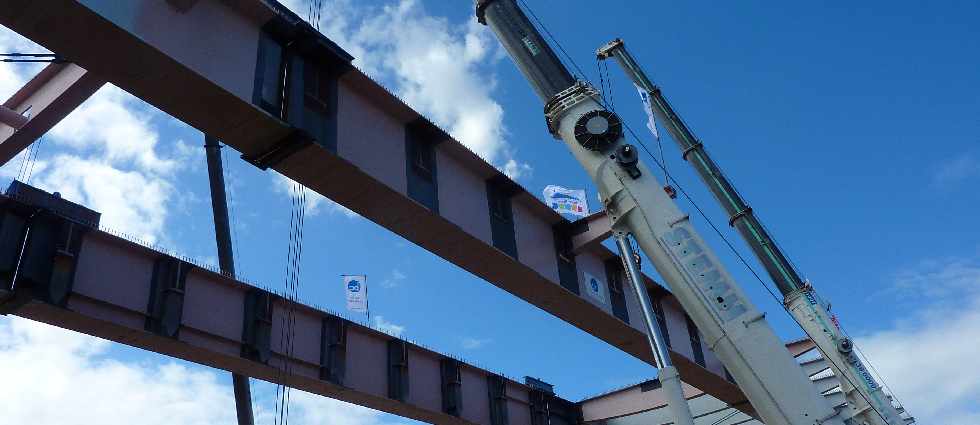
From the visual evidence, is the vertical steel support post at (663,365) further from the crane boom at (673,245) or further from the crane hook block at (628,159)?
the crane hook block at (628,159)

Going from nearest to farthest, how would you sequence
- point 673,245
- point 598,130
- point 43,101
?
point 673,245, point 598,130, point 43,101

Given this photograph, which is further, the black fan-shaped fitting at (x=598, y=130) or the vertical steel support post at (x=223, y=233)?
the vertical steel support post at (x=223, y=233)

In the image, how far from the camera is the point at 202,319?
1386 centimetres

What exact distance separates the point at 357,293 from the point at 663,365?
29.1 ft

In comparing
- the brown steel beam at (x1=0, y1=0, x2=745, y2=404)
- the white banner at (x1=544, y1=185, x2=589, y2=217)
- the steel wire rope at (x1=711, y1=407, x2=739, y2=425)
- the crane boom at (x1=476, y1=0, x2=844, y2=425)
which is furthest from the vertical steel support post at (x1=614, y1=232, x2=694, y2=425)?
the steel wire rope at (x1=711, y1=407, x2=739, y2=425)

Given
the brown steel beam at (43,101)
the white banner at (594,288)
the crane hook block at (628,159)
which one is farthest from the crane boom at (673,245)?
the brown steel beam at (43,101)

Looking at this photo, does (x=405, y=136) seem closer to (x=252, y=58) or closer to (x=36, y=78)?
(x=252, y=58)

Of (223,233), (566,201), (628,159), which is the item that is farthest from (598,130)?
(223,233)

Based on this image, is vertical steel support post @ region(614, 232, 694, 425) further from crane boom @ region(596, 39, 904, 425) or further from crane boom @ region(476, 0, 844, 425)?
crane boom @ region(596, 39, 904, 425)

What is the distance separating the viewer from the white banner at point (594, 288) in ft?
50.2

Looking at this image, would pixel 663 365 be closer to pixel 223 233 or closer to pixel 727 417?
pixel 223 233

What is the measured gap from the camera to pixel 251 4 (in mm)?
10016

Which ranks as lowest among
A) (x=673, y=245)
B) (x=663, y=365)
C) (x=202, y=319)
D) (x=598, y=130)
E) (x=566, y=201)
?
(x=663, y=365)

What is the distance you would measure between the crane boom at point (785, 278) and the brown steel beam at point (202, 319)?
756cm
